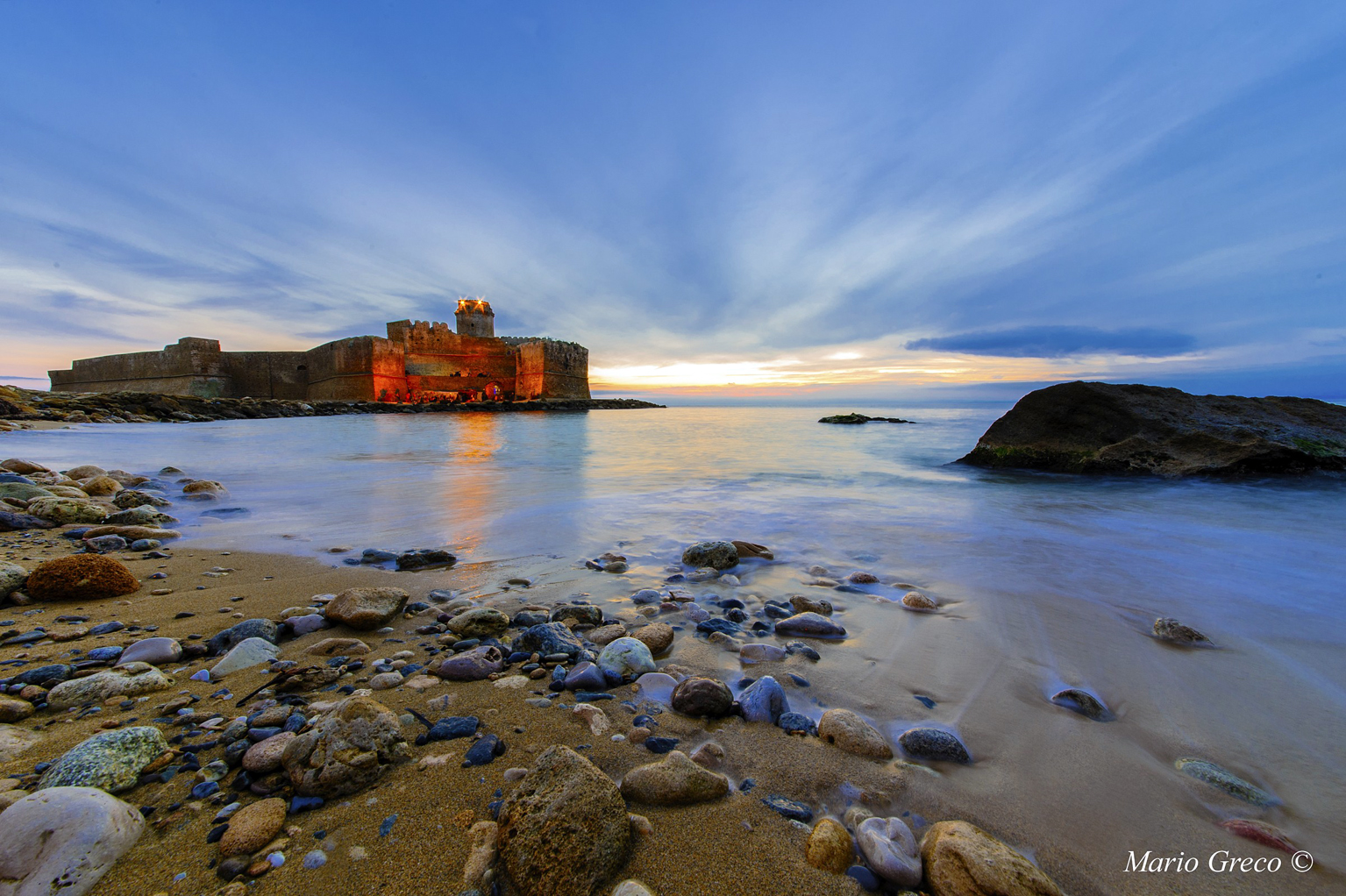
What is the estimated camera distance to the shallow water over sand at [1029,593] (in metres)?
1.16

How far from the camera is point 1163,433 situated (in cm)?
603

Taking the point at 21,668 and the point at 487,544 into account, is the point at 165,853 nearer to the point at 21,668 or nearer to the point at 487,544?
the point at 21,668

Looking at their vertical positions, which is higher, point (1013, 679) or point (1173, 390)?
point (1173, 390)

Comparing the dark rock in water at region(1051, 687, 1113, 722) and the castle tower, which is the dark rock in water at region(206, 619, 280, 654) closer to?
the dark rock in water at region(1051, 687, 1113, 722)

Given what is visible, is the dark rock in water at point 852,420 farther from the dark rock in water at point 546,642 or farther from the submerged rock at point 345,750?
the submerged rock at point 345,750

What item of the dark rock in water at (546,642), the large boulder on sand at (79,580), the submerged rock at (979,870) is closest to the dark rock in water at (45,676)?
the large boulder on sand at (79,580)

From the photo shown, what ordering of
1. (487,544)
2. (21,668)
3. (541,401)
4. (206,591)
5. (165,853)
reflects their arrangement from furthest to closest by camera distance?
(541,401) < (487,544) < (206,591) < (21,668) < (165,853)

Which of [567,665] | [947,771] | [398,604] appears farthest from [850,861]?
[398,604]

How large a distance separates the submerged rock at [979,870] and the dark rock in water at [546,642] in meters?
1.15

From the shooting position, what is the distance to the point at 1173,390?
22.1 feet

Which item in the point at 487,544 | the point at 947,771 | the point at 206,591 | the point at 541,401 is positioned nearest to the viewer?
the point at 947,771

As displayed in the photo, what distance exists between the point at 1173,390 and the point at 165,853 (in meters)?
9.70

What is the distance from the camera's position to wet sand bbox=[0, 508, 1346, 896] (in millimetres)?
920

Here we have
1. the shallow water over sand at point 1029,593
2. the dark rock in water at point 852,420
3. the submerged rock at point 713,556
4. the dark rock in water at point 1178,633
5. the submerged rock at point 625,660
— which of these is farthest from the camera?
the dark rock in water at point 852,420
